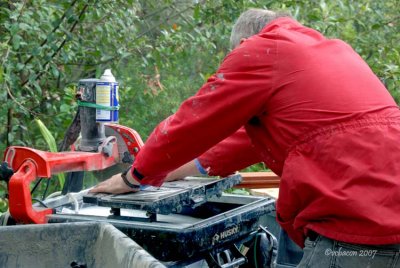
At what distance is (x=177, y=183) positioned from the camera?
387 cm

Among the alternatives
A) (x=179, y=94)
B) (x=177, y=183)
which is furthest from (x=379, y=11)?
(x=177, y=183)

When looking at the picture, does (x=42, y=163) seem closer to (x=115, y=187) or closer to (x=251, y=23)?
(x=115, y=187)

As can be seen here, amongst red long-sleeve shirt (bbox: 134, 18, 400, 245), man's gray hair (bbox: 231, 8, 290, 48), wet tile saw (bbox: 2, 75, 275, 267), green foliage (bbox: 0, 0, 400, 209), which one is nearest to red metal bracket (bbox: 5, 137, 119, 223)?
wet tile saw (bbox: 2, 75, 275, 267)

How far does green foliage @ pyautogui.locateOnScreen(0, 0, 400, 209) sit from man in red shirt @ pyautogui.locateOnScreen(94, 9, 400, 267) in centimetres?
246

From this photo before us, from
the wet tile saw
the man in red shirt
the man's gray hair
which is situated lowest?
the wet tile saw

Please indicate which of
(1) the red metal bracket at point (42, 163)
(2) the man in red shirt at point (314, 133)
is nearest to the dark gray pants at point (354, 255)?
(2) the man in red shirt at point (314, 133)

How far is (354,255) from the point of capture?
9.69 feet

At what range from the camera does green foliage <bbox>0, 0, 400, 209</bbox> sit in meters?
5.95

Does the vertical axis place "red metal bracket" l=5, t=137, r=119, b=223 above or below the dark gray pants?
above

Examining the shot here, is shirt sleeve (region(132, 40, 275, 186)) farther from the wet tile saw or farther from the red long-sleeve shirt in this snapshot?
the wet tile saw

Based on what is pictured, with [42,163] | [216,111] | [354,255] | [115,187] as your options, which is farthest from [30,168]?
[354,255]

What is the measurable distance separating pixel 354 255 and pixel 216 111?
779mm

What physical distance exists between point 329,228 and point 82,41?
400cm

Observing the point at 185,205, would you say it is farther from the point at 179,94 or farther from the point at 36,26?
the point at 179,94
